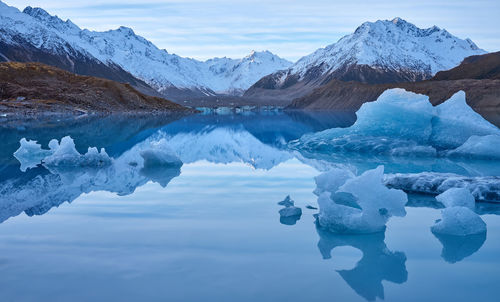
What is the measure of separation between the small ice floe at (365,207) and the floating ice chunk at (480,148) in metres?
12.8

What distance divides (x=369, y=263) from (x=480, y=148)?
15.4 m

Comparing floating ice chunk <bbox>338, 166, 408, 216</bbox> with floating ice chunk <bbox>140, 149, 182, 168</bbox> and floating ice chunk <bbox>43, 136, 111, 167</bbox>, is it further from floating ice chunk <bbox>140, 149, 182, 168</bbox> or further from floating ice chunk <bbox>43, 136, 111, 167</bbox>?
floating ice chunk <bbox>43, 136, 111, 167</bbox>

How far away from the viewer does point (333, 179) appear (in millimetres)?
11055

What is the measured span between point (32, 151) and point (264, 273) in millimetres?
16551

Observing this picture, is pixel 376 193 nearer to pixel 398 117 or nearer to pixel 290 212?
pixel 290 212

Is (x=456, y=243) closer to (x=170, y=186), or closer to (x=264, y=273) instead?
(x=264, y=273)

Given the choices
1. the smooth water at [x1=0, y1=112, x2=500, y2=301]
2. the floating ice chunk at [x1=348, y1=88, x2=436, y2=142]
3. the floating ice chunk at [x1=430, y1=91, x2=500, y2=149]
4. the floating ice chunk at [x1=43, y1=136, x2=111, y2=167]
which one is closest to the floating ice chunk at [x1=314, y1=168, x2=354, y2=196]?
Answer: the smooth water at [x1=0, y1=112, x2=500, y2=301]

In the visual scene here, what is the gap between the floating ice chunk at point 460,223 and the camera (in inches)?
348

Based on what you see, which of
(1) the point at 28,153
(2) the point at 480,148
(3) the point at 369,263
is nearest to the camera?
(3) the point at 369,263

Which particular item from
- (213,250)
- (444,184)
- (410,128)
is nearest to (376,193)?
(213,250)

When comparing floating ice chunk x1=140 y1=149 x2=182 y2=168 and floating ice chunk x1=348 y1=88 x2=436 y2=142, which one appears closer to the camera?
floating ice chunk x1=140 y1=149 x2=182 y2=168

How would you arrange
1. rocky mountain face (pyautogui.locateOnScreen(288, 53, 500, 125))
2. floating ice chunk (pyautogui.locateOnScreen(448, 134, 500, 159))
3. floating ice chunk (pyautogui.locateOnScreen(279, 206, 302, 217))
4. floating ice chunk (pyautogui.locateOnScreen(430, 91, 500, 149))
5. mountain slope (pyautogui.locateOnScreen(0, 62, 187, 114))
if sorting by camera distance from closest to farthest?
floating ice chunk (pyautogui.locateOnScreen(279, 206, 302, 217)) → floating ice chunk (pyautogui.locateOnScreen(448, 134, 500, 159)) → floating ice chunk (pyautogui.locateOnScreen(430, 91, 500, 149)) → mountain slope (pyautogui.locateOnScreen(0, 62, 187, 114)) → rocky mountain face (pyautogui.locateOnScreen(288, 53, 500, 125))

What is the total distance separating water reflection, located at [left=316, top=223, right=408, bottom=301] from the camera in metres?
6.45

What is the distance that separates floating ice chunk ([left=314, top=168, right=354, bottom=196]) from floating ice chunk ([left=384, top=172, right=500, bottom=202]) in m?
2.63
